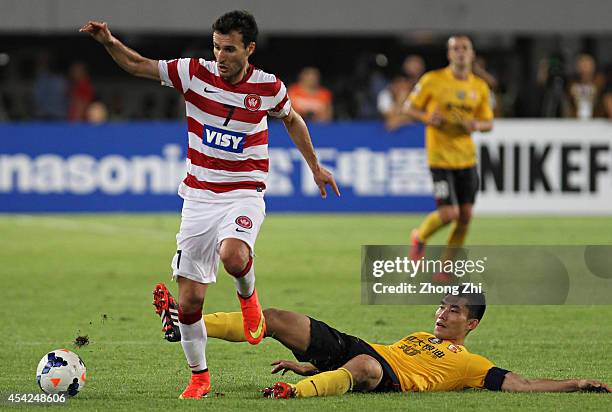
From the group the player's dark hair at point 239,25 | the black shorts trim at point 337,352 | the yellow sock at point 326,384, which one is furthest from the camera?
the player's dark hair at point 239,25

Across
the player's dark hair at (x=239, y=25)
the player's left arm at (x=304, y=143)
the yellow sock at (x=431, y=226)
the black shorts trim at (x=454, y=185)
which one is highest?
the player's dark hair at (x=239, y=25)

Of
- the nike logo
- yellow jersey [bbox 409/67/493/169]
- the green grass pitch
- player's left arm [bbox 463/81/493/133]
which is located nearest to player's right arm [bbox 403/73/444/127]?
yellow jersey [bbox 409/67/493/169]

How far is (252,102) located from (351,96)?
49.9 feet

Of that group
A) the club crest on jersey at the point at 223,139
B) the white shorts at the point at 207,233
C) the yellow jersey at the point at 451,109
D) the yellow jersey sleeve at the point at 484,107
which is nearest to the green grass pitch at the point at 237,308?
the white shorts at the point at 207,233

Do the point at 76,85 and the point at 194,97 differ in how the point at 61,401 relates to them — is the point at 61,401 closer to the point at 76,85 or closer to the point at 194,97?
the point at 194,97

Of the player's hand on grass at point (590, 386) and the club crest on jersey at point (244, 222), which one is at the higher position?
the club crest on jersey at point (244, 222)

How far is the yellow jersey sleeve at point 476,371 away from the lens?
676cm

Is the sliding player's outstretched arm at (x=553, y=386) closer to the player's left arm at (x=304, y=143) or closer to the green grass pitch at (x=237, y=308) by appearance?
the green grass pitch at (x=237, y=308)

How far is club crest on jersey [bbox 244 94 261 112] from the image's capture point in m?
7.03

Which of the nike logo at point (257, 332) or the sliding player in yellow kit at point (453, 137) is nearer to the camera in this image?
the nike logo at point (257, 332)

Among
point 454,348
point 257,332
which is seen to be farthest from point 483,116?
point 257,332

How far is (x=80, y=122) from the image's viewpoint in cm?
1902

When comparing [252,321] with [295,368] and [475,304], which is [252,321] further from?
[475,304]

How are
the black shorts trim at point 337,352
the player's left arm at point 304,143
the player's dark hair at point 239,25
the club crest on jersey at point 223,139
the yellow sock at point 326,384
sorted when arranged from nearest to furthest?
the yellow sock at point 326,384
the black shorts trim at point 337,352
the player's dark hair at point 239,25
the club crest on jersey at point 223,139
the player's left arm at point 304,143
